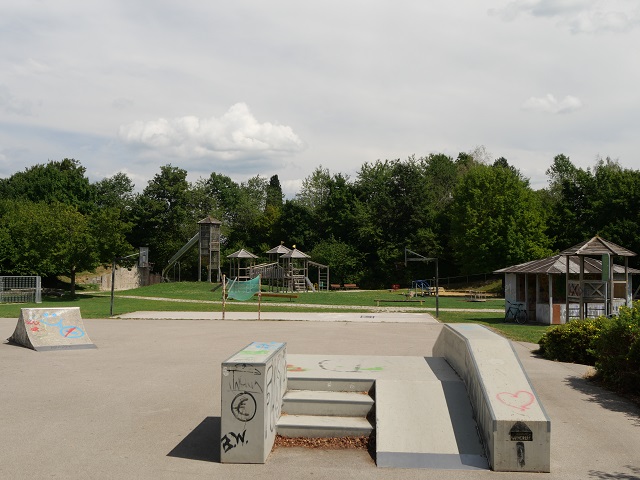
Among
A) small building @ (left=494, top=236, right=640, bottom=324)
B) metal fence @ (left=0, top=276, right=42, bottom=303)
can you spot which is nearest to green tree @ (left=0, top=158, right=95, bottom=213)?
metal fence @ (left=0, top=276, right=42, bottom=303)

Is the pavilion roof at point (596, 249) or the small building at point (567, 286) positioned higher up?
the pavilion roof at point (596, 249)

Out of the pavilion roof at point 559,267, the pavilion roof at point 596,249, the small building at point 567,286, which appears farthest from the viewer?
the pavilion roof at point 559,267

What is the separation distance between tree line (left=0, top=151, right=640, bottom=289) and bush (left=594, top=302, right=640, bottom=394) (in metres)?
36.4

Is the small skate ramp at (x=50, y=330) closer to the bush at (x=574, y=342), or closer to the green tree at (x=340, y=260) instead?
the bush at (x=574, y=342)

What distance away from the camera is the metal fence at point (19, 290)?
1548 inches

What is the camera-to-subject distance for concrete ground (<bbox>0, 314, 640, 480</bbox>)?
7355 millimetres

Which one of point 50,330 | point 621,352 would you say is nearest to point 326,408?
point 621,352

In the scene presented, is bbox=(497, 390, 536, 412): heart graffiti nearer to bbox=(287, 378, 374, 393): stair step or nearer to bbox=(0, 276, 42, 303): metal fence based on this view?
bbox=(287, 378, 374, 393): stair step

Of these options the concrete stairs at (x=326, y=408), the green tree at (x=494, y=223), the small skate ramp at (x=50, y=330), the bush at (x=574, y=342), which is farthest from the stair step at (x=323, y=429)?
the green tree at (x=494, y=223)

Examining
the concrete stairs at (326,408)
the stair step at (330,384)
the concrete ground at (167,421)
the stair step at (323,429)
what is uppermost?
the stair step at (330,384)

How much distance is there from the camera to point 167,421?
30.8ft

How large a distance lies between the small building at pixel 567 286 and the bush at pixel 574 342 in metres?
9.24

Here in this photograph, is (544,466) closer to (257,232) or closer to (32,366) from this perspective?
(32,366)

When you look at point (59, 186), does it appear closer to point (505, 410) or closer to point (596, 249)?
point (596, 249)
